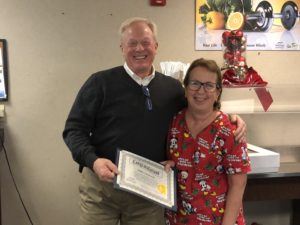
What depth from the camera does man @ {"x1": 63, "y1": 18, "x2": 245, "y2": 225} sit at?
1.45 m

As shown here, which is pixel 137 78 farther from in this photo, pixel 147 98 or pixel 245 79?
pixel 245 79

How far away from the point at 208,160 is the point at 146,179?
10.2 inches

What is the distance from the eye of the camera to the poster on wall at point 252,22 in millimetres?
2363

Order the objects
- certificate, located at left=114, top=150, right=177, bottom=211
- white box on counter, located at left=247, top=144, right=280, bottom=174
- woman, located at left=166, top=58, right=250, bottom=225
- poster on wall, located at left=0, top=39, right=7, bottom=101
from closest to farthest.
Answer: certificate, located at left=114, top=150, right=177, bottom=211 < woman, located at left=166, top=58, right=250, bottom=225 < white box on counter, located at left=247, top=144, right=280, bottom=174 < poster on wall, located at left=0, top=39, right=7, bottom=101

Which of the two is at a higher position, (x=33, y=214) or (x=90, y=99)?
(x=90, y=99)

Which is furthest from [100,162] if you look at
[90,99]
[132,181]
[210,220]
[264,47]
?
[264,47]

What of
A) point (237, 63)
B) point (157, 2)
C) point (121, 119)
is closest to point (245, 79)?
point (237, 63)

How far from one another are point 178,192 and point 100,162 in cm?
36

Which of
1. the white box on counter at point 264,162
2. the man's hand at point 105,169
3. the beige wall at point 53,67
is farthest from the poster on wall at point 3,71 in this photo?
the white box on counter at point 264,162

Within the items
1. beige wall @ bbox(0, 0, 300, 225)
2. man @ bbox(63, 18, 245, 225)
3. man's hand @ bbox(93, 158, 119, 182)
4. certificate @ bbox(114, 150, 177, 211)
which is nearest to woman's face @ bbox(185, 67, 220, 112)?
man @ bbox(63, 18, 245, 225)

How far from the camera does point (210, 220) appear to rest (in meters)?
1.42

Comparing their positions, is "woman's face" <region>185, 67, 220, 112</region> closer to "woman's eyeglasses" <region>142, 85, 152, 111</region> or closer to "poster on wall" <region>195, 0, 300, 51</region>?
"woman's eyeglasses" <region>142, 85, 152, 111</region>

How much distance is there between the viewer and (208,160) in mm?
1402

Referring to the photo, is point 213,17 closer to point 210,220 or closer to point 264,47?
point 264,47
